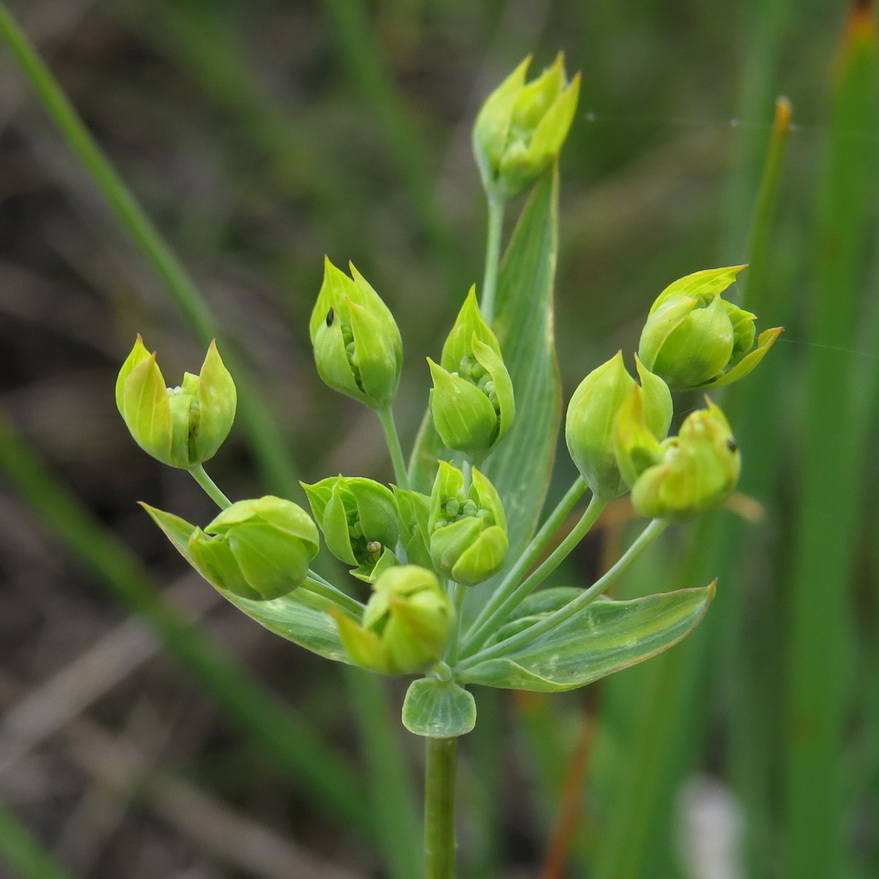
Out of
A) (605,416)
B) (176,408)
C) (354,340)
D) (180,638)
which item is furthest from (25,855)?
(605,416)

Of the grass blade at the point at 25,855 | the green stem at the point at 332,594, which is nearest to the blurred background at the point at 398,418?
the grass blade at the point at 25,855

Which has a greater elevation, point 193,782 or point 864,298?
point 864,298

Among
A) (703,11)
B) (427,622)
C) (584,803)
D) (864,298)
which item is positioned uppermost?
(703,11)

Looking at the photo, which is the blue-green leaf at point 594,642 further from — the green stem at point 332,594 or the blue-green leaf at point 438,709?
the green stem at point 332,594

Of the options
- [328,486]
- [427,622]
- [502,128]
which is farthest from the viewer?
[502,128]

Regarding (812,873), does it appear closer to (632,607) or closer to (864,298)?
(632,607)

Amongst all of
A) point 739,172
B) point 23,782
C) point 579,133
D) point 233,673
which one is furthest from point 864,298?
point 23,782

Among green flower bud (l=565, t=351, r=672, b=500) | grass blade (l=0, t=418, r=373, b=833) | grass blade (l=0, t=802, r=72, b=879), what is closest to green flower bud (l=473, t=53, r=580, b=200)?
green flower bud (l=565, t=351, r=672, b=500)
